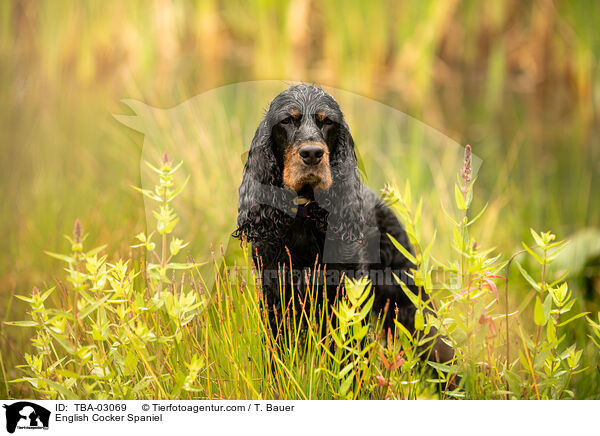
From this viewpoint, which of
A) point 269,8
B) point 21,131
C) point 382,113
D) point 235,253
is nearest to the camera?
point 235,253

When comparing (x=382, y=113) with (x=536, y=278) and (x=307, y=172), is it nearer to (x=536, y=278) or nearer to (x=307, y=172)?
(x=307, y=172)

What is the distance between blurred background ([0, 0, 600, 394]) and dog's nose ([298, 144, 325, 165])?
1.01ft

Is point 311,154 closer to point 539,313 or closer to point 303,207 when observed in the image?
point 303,207

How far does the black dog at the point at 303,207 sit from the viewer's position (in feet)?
5.98

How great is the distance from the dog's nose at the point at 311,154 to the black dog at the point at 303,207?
0.05m

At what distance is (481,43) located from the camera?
10.1ft

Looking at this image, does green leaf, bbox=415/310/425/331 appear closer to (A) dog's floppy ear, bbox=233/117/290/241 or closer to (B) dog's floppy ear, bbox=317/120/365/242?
(B) dog's floppy ear, bbox=317/120/365/242

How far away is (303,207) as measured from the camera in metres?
1.89

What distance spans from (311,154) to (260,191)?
285mm

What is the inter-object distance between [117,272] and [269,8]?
1373 millimetres

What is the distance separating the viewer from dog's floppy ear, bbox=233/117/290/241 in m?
1.90

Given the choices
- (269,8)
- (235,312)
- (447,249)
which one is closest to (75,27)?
(269,8)
